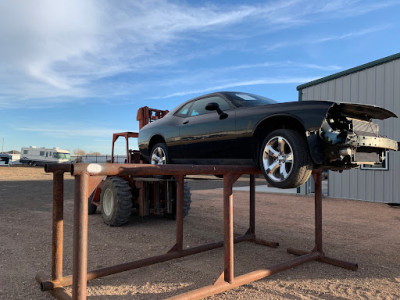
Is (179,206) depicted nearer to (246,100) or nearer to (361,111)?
(246,100)

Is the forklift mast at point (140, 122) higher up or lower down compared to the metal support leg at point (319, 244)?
higher up

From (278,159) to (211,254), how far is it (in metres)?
2.27

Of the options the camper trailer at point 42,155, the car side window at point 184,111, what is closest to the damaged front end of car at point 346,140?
the car side window at point 184,111

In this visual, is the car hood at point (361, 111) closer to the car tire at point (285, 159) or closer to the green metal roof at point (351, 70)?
the car tire at point (285, 159)

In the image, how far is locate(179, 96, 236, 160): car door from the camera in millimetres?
4707

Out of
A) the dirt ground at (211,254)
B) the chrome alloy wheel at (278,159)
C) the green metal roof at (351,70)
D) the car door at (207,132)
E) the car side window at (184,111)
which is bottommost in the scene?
the dirt ground at (211,254)

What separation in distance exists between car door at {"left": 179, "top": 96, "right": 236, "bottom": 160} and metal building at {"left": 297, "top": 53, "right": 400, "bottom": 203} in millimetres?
8931

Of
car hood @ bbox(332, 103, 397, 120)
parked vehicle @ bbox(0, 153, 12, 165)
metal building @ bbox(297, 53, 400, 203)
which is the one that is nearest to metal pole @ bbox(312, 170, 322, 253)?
car hood @ bbox(332, 103, 397, 120)

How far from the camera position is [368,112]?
435cm

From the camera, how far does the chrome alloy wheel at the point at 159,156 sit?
5.98m

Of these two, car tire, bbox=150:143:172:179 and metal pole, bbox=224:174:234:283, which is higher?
car tire, bbox=150:143:172:179

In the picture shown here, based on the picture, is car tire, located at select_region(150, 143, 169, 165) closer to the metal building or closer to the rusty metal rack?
the rusty metal rack

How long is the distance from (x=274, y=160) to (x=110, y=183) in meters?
4.80

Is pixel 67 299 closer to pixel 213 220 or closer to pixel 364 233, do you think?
pixel 213 220
